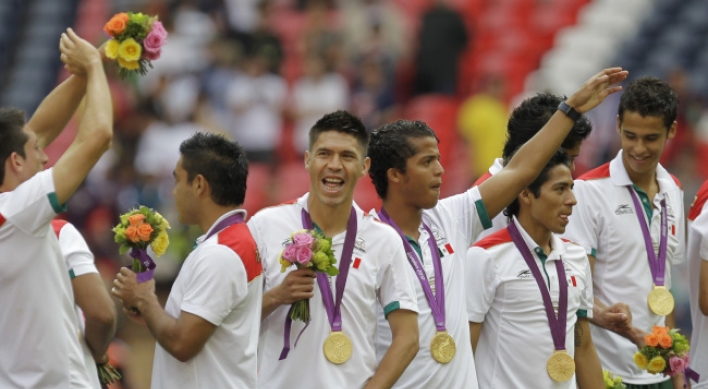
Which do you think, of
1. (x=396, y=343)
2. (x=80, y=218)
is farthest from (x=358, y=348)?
(x=80, y=218)

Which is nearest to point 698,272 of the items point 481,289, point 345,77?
point 481,289

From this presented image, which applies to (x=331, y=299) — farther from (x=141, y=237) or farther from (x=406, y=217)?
(x=141, y=237)

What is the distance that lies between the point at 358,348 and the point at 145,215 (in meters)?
1.06

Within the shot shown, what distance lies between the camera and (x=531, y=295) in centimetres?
588

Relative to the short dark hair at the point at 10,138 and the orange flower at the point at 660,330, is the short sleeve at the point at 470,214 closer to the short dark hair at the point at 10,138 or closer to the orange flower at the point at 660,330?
the orange flower at the point at 660,330

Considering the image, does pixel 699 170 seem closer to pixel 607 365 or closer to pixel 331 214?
pixel 607 365

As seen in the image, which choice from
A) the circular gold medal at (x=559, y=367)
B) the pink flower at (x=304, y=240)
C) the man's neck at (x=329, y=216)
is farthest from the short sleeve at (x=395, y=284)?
the circular gold medal at (x=559, y=367)

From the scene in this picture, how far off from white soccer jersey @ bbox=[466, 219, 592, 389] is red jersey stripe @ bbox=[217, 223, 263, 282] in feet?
3.87

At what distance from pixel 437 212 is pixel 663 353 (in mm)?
1398

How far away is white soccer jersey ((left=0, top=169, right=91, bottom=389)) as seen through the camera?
4.96 m

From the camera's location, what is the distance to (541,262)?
5.98 m

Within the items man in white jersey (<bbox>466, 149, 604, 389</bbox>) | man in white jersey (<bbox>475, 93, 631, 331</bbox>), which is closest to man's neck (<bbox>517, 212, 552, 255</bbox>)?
man in white jersey (<bbox>466, 149, 604, 389</bbox>)

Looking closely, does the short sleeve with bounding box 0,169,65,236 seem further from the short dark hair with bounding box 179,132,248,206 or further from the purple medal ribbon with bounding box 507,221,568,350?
the purple medal ribbon with bounding box 507,221,568,350

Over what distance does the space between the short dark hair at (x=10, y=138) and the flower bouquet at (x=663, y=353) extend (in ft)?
10.3
